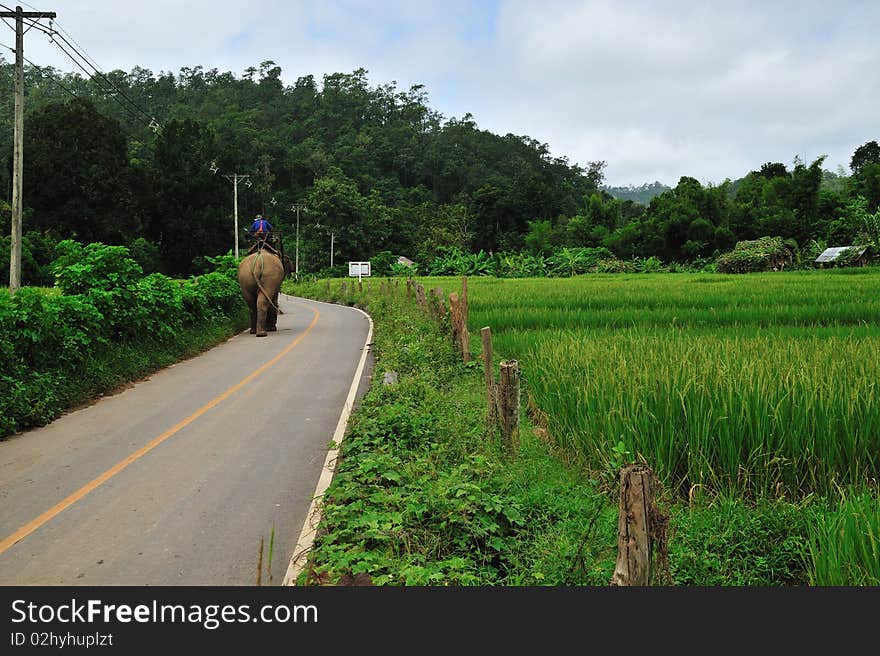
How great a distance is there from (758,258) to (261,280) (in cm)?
3596

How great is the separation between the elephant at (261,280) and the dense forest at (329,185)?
16.4 meters

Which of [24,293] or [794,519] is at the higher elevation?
[24,293]

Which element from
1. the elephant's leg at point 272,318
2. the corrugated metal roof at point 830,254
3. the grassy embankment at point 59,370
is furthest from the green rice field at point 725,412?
the corrugated metal roof at point 830,254

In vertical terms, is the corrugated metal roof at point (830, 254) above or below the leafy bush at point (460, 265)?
above

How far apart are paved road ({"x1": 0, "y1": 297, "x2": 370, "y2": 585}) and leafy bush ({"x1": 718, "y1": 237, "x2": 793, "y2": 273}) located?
40.3 m

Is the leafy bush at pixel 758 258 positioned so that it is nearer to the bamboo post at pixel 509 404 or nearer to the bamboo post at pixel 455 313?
the bamboo post at pixel 455 313

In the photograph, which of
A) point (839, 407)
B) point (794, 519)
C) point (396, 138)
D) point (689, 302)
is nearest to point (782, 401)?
point (839, 407)

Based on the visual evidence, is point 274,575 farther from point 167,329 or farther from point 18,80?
point 18,80

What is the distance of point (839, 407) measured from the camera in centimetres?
568

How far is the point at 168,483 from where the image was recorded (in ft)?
22.6

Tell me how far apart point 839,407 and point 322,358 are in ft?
39.0

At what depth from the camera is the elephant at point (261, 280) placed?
67.9 ft

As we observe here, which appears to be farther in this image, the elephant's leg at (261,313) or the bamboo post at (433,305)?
the elephant's leg at (261,313)

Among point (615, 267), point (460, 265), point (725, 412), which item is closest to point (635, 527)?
point (725, 412)
